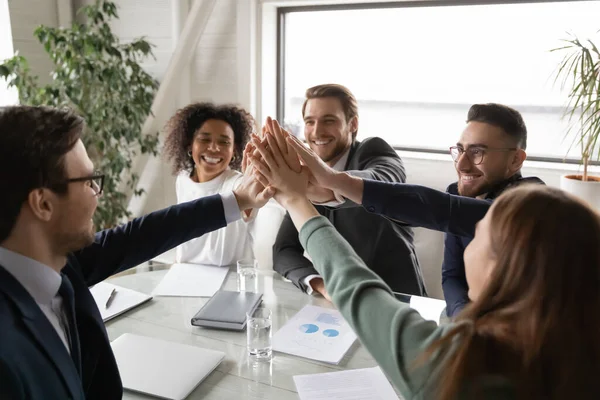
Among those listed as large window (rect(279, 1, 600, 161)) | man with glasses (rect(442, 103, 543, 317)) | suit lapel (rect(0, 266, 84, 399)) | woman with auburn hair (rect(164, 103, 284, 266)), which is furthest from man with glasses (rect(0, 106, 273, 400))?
large window (rect(279, 1, 600, 161))

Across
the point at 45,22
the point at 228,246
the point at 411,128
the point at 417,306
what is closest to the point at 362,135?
the point at 411,128

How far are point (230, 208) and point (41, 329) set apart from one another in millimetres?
669

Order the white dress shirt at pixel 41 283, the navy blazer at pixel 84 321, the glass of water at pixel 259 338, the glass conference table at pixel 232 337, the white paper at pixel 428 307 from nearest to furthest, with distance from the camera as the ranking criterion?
the navy blazer at pixel 84 321 → the white dress shirt at pixel 41 283 → the glass conference table at pixel 232 337 → the glass of water at pixel 259 338 → the white paper at pixel 428 307

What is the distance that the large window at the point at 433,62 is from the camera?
2734mm

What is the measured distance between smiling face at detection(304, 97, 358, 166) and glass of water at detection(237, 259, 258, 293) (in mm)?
738

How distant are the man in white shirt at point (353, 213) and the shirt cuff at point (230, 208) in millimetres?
473

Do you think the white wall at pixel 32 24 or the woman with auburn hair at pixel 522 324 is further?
the white wall at pixel 32 24

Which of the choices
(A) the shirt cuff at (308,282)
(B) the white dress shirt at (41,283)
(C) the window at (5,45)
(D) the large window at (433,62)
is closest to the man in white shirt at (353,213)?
(A) the shirt cuff at (308,282)

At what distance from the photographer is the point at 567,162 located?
279cm

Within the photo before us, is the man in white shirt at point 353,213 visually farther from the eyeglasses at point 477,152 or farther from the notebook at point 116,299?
the notebook at point 116,299

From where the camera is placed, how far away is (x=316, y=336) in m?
1.43

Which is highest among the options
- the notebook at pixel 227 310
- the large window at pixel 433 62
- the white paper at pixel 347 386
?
the large window at pixel 433 62

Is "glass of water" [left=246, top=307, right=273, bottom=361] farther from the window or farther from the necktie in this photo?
the window

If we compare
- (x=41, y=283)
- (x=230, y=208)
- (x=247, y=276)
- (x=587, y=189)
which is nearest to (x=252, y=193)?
(x=230, y=208)
